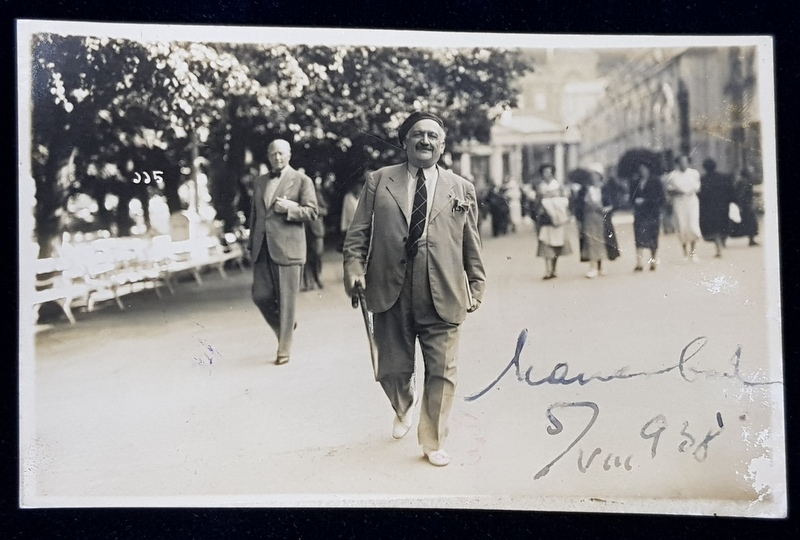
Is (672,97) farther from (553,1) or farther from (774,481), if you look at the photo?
(774,481)

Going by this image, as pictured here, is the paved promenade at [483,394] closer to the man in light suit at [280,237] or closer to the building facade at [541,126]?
the man in light suit at [280,237]

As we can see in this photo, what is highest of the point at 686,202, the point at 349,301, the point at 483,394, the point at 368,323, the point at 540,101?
the point at 540,101

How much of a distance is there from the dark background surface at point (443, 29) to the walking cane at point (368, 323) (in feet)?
2.59

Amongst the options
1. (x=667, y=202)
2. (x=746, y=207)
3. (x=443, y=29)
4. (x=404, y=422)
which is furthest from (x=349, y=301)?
(x=746, y=207)

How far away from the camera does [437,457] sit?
3289 millimetres

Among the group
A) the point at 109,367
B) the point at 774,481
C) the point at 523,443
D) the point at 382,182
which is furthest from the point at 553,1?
the point at 109,367

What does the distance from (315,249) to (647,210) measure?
5.79 ft

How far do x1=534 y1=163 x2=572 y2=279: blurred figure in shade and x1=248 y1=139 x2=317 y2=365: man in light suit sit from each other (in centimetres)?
119

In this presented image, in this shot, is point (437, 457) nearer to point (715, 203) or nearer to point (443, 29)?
point (715, 203)

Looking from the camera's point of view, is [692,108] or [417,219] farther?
[692,108]

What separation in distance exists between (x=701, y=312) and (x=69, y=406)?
3370 mm

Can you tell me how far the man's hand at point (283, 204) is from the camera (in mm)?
3336

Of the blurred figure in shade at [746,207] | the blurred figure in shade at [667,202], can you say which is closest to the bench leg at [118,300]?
the blurred figure in shade at [667,202]

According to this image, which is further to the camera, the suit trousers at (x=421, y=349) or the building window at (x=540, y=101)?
the building window at (x=540, y=101)
